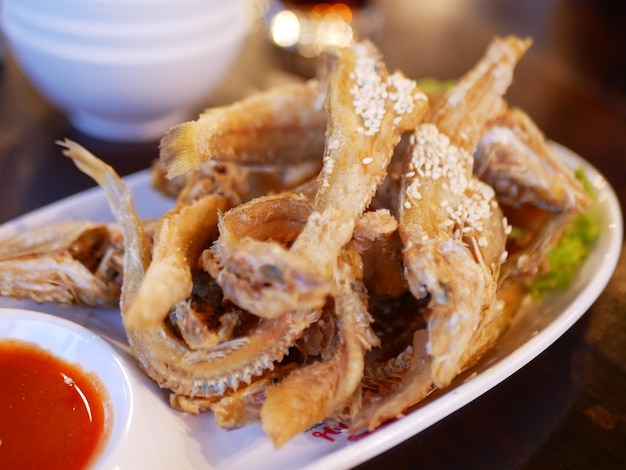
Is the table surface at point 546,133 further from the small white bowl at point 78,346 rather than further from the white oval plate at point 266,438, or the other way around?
the small white bowl at point 78,346

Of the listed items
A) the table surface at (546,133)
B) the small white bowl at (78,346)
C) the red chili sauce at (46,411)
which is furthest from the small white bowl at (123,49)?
the red chili sauce at (46,411)

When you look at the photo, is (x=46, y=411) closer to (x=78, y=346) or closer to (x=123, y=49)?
(x=78, y=346)

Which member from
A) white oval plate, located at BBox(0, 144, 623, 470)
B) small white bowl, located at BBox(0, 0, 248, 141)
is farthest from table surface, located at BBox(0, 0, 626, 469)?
small white bowl, located at BBox(0, 0, 248, 141)

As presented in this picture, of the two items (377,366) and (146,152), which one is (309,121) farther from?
(146,152)

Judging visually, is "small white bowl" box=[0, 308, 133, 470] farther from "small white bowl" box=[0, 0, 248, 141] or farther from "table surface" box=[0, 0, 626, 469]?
"small white bowl" box=[0, 0, 248, 141]

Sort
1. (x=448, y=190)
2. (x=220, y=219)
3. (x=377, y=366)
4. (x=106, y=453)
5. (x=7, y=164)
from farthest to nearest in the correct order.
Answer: (x=7, y=164) < (x=448, y=190) < (x=377, y=366) < (x=220, y=219) < (x=106, y=453)

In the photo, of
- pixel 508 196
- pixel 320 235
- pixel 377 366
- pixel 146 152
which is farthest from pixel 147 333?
pixel 146 152

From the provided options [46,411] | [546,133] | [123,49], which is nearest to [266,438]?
[46,411]
